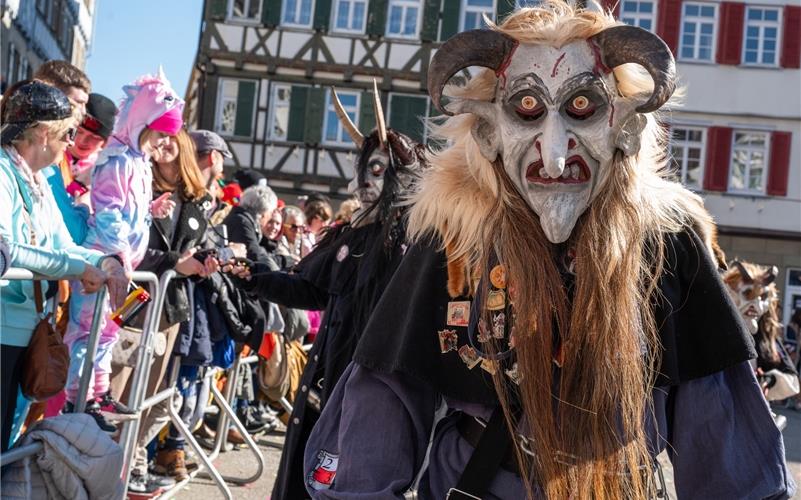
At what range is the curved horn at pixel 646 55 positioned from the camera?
205cm

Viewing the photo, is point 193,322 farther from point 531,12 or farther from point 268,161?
point 268,161

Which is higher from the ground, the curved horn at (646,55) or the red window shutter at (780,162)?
the red window shutter at (780,162)

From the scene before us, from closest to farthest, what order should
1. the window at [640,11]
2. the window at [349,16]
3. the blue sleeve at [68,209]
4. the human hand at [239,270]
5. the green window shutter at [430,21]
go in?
the blue sleeve at [68,209]
the human hand at [239,270]
the green window shutter at [430,21]
the window at [349,16]
the window at [640,11]

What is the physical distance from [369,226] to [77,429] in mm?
1494

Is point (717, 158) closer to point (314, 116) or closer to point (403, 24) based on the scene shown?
point (403, 24)

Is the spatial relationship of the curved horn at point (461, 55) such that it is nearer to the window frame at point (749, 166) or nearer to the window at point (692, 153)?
the window at point (692, 153)

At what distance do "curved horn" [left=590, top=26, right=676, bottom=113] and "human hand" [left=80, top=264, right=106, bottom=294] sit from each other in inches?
79.6

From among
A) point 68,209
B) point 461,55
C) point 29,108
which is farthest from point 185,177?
point 461,55

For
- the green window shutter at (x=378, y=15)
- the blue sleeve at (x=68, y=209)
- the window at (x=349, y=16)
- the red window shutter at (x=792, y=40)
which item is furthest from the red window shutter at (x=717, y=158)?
the blue sleeve at (x=68, y=209)

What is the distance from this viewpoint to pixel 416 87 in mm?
21781

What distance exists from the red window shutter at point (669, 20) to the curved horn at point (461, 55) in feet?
70.3

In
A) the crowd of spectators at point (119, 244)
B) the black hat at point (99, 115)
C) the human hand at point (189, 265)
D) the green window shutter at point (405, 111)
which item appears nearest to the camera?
the crowd of spectators at point (119, 244)

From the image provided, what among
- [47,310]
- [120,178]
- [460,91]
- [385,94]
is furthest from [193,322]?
[385,94]

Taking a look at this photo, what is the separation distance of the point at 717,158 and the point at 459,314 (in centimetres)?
2138
